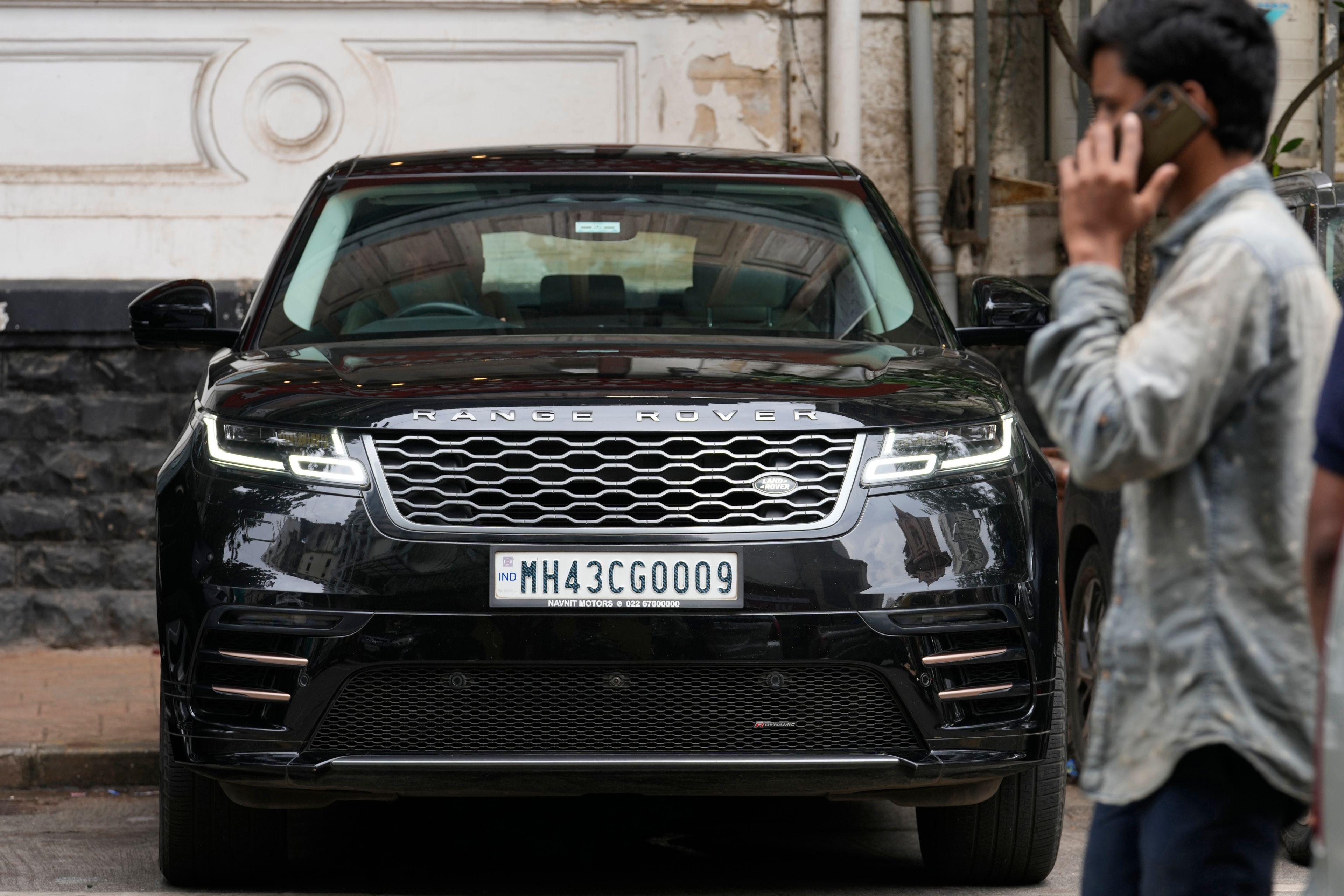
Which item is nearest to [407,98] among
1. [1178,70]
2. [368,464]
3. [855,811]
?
[855,811]

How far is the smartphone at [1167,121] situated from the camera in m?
2.12

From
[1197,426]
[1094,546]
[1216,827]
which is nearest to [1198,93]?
[1197,426]

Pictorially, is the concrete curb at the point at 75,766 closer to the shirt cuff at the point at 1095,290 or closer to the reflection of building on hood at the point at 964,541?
the reflection of building on hood at the point at 964,541

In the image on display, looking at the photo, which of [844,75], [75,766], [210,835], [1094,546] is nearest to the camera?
[210,835]

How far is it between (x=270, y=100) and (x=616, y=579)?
19.4ft

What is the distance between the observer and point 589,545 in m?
3.97

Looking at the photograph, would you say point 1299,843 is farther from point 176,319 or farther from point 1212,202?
point 176,319

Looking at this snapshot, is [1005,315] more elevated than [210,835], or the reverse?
[1005,315]

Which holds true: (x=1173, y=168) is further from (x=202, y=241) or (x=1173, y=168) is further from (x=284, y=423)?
(x=202, y=241)

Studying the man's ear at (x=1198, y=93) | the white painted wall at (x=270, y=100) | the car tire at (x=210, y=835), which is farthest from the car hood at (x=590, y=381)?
the white painted wall at (x=270, y=100)

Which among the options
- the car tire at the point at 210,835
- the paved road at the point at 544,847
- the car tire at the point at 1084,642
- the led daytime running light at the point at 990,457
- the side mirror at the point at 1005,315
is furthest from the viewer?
the car tire at the point at 1084,642

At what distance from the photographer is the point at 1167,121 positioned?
84.0 inches

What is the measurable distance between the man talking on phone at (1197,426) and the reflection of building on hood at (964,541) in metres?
1.80

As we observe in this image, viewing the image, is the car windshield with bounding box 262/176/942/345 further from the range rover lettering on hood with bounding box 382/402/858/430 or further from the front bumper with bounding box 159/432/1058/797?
the front bumper with bounding box 159/432/1058/797
